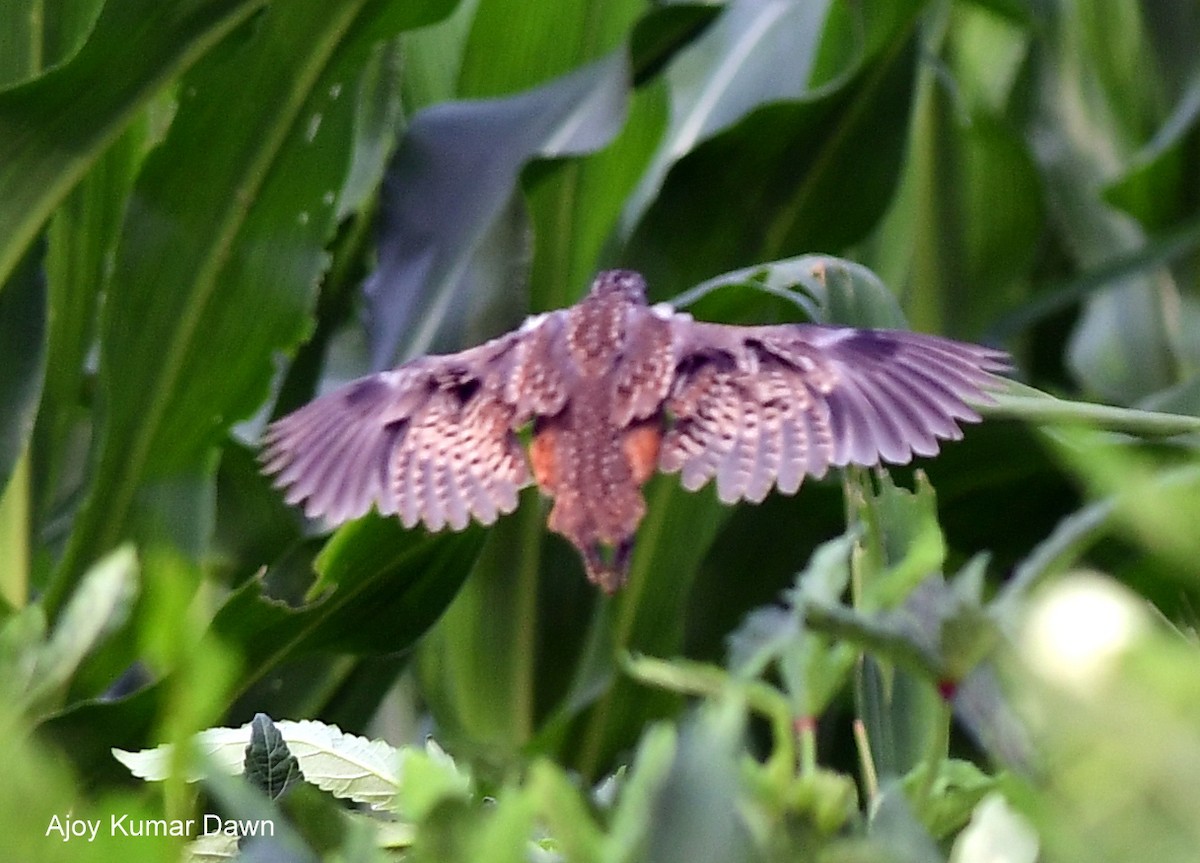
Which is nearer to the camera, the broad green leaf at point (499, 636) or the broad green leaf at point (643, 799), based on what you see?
the broad green leaf at point (643, 799)

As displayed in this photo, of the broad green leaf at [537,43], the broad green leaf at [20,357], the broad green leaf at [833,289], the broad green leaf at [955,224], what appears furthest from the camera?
the broad green leaf at [955,224]

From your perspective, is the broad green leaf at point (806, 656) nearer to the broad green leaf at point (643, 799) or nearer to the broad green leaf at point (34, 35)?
the broad green leaf at point (643, 799)

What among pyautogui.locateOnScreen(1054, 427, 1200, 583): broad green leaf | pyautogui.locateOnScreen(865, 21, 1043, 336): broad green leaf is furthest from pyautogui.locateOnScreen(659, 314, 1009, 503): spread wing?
pyautogui.locateOnScreen(865, 21, 1043, 336): broad green leaf

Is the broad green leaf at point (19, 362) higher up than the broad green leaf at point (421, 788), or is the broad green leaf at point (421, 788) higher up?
the broad green leaf at point (19, 362)

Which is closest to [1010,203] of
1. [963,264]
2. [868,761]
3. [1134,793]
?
[963,264]

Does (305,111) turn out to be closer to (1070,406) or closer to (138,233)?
(138,233)

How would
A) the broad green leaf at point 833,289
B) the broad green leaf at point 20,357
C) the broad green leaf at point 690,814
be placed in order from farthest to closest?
the broad green leaf at point 20,357
the broad green leaf at point 833,289
the broad green leaf at point 690,814

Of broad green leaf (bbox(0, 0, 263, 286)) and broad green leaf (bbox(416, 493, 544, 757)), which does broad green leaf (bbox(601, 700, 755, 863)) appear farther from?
broad green leaf (bbox(416, 493, 544, 757))

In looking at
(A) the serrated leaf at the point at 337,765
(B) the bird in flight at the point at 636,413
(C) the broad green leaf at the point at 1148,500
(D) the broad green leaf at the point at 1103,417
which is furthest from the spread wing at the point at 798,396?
(C) the broad green leaf at the point at 1148,500
